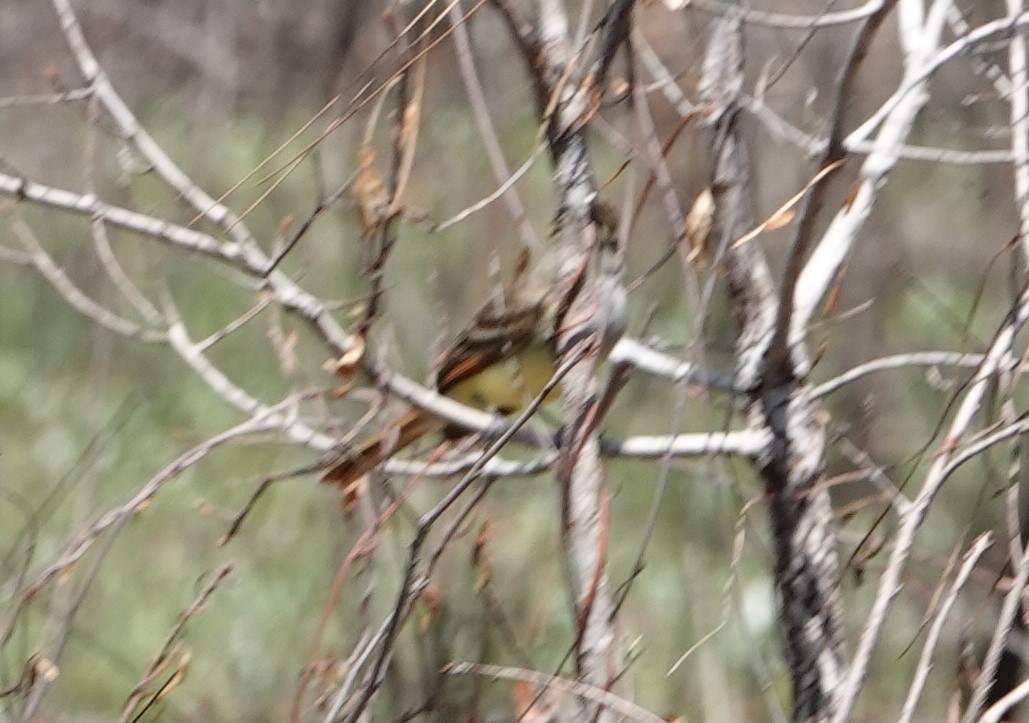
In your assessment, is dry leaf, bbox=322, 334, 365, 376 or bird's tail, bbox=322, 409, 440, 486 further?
bird's tail, bbox=322, 409, 440, 486

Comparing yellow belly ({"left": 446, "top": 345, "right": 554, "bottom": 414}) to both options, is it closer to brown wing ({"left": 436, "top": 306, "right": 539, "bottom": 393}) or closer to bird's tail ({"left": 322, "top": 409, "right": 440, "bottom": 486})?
brown wing ({"left": 436, "top": 306, "right": 539, "bottom": 393})

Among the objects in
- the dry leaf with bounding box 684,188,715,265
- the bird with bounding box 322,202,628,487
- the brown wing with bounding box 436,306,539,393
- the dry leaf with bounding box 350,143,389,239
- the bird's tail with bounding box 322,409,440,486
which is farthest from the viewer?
the brown wing with bounding box 436,306,539,393

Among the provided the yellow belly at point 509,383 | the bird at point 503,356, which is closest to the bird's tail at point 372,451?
the bird at point 503,356

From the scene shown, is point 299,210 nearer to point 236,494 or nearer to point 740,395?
point 236,494

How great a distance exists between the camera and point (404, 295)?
422 cm

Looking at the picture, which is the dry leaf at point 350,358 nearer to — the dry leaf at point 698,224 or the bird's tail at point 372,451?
the bird's tail at point 372,451

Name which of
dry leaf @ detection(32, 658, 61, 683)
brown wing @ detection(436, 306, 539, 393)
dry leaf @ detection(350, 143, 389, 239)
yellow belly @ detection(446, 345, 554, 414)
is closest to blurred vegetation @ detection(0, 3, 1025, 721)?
yellow belly @ detection(446, 345, 554, 414)

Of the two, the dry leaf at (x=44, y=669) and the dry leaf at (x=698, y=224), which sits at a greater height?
A: the dry leaf at (x=698, y=224)

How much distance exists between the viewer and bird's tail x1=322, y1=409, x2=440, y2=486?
2090mm

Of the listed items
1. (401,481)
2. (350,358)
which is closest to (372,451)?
(350,358)

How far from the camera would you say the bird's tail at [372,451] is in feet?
6.86

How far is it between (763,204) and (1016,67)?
217 centimetres

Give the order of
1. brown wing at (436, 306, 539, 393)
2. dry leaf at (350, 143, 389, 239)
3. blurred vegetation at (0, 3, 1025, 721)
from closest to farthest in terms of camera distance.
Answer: dry leaf at (350, 143, 389, 239)
brown wing at (436, 306, 539, 393)
blurred vegetation at (0, 3, 1025, 721)

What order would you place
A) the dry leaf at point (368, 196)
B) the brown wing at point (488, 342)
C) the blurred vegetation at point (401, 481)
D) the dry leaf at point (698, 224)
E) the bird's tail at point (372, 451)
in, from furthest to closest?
the blurred vegetation at point (401, 481) → the brown wing at point (488, 342) → the bird's tail at point (372, 451) → the dry leaf at point (368, 196) → the dry leaf at point (698, 224)
